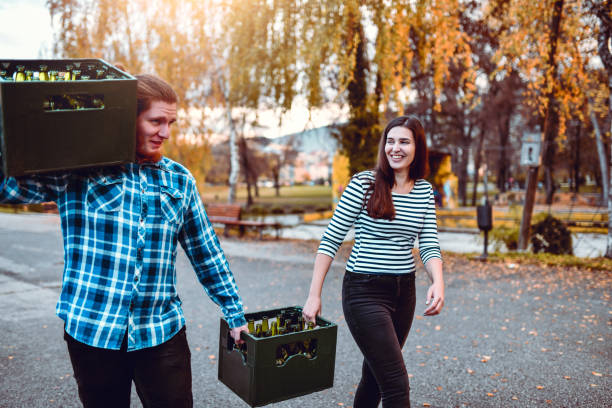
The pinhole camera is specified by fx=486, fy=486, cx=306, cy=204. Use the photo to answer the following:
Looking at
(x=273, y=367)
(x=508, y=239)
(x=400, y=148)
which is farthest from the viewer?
(x=508, y=239)

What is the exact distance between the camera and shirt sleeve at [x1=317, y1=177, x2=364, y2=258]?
252cm

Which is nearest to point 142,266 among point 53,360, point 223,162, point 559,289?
point 53,360

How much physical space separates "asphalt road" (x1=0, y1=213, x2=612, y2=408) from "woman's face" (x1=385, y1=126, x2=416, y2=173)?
184cm

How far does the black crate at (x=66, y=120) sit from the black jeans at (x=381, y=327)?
133 cm

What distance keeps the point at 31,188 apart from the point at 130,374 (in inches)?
30.3

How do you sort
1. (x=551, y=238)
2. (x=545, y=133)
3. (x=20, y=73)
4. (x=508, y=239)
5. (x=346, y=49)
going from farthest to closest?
(x=508, y=239), (x=545, y=133), (x=551, y=238), (x=346, y=49), (x=20, y=73)

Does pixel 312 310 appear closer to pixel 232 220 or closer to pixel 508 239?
pixel 508 239

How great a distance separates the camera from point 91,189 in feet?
5.65

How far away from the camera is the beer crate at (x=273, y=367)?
1.91m

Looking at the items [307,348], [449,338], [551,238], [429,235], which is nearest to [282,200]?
[551,238]

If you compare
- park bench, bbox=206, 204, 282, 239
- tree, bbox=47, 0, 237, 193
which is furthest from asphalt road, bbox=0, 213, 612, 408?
tree, bbox=47, 0, 237, 193

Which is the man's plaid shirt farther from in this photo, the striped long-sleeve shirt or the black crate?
the striped long-sleeve shirt

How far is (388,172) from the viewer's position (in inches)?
103

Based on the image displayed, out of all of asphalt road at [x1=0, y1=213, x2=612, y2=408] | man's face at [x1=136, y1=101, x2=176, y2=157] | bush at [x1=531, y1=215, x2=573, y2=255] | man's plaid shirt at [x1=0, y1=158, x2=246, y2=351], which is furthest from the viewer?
bush at [x1=531, y1=215, x2=573, y2=255]
